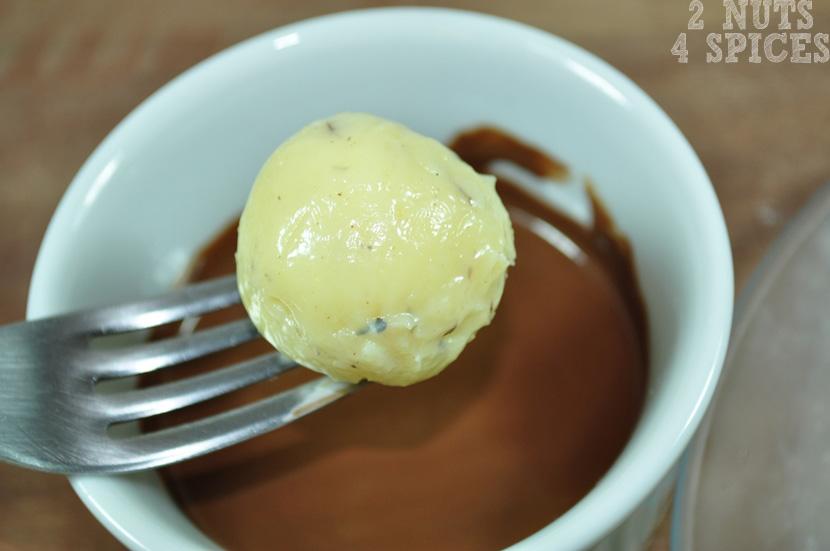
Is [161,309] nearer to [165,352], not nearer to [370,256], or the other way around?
[165,352]

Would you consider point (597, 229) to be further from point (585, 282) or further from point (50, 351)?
point (50, 351)

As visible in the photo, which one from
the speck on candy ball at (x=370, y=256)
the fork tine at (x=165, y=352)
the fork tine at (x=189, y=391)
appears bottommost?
the fork tine at (x=189, y=391)

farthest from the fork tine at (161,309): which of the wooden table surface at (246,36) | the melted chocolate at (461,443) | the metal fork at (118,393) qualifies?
the wooden table surface at (246,36)

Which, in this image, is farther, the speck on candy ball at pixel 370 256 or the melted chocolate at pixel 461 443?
the melted chocolate at pixel 461 443

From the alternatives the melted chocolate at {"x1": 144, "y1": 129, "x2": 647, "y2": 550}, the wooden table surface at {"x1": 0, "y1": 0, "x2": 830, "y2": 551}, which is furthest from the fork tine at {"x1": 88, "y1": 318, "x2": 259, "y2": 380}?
the wooden table surface at {"x1": 0, "y1": 0, "x2": 830, "y2": 551}

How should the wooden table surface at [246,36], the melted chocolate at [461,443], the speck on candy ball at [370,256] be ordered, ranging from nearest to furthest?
1. the speck on candy ball at [370,256]
2. the melted chocolate at [461,443]
3. the wooden table surface at [246,36]

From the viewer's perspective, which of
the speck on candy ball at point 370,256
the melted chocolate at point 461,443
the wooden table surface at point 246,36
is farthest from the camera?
the wooden table surface at point 246,36

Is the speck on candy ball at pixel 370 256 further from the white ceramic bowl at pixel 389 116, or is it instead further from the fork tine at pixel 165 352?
the white ceramic bowl at pixel 389 116
